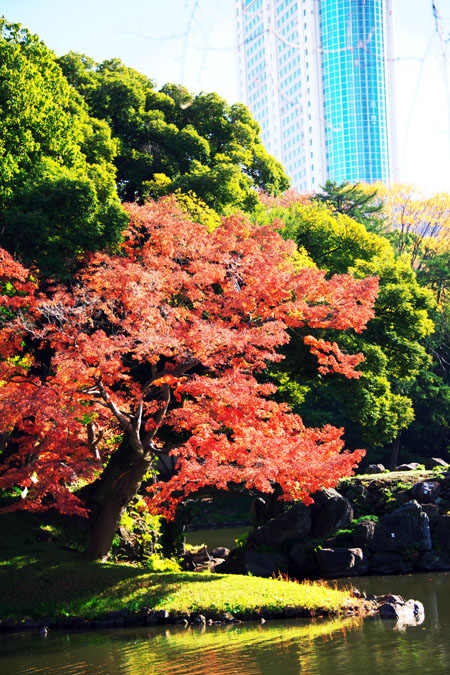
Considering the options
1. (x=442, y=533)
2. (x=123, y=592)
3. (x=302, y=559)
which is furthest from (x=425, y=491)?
(x=123, y=592)

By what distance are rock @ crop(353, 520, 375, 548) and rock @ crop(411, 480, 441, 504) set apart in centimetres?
242

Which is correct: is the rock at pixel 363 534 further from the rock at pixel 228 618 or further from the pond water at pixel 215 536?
the pond water at pixel 215 536

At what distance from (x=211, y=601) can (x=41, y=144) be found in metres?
13.0

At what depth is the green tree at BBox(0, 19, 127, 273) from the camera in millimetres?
17094

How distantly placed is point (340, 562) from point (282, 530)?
7.36 ft

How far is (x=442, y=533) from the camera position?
2145 cm

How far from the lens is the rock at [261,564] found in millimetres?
18281

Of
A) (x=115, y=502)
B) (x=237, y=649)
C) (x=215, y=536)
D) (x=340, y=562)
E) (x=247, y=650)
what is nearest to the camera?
(x=247, y=650)

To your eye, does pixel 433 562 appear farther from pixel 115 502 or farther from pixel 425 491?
pixel 115 502

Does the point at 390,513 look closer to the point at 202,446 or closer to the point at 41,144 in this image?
the point at 202,446

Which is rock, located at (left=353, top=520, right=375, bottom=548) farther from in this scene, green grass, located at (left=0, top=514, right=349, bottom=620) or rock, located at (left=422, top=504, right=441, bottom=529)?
green grass, located at (left=0, top=514, right=349, bottom=620)

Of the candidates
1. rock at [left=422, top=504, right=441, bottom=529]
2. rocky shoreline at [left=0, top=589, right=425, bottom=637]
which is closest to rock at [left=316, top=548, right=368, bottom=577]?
rock at [left=422, top=504, right=441, bottom=529]

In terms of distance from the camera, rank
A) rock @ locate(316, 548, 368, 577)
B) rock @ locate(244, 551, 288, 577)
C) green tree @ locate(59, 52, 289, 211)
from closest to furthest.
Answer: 1. rock @ locate(244, 551, 288, 577)
2. rock @ locate(316, 548, 368, 577)
3. green tree @ locate(59, 52, 289, 211)

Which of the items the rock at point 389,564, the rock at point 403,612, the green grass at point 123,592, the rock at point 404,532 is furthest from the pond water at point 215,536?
the rock at point 403,612
